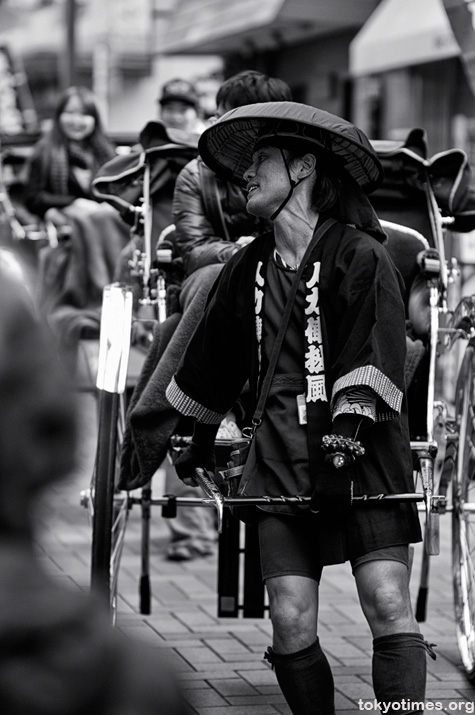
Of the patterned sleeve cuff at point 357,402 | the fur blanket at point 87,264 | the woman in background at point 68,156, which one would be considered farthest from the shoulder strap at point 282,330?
the woman in background at point 68,156

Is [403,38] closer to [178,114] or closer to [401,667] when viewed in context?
[178,114]

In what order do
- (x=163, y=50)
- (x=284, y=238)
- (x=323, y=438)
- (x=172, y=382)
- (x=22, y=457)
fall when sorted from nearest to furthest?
(x=22, y=457)
(x=323, y=438)
(x=284, y=238)
(x=172, y=382)
(x=163, y=50)

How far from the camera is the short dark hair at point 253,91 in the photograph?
5129mm

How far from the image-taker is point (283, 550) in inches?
151

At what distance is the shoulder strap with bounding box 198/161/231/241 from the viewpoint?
5.28 metres

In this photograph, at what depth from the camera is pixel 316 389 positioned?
3852 millimetres

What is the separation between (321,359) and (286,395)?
14 cm

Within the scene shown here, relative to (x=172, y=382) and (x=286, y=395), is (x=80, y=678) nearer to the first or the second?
(x=286, y=395)

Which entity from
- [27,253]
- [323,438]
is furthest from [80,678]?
[27,253]

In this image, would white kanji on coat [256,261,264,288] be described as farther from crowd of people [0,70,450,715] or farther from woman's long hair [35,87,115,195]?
woman's long hair [35,87,115,195]

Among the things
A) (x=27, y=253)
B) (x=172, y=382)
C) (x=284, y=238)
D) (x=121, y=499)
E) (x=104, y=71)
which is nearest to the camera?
(x=284, y=238)

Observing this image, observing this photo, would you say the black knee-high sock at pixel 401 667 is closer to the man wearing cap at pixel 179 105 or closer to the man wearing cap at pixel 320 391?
the man wearing cap at pixel 320 391

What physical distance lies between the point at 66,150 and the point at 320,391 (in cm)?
776

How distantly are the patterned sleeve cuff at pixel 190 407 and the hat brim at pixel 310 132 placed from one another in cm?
79
